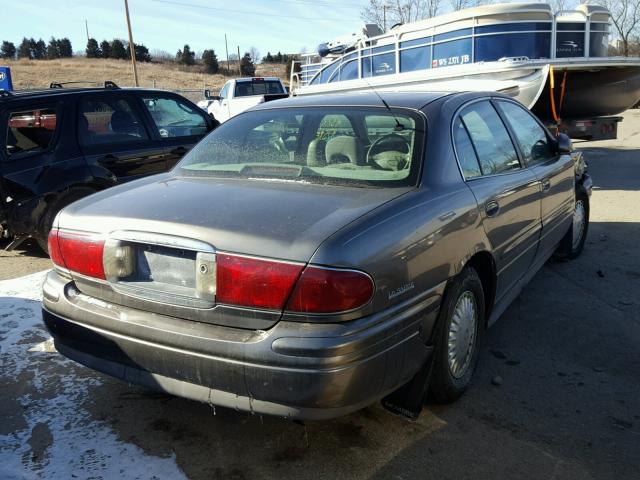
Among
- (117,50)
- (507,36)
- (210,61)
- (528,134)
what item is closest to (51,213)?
(528,134)

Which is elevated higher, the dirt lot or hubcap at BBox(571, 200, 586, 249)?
hubcap at BBox(571, 200, 586, 249)

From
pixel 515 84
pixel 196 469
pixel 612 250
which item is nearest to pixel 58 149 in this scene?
pixel 196 469

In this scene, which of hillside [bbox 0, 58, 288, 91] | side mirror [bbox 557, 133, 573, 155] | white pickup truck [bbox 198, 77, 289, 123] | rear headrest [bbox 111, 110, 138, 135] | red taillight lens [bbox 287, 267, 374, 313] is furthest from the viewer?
hillside [bbox 0, 58, 288, 91]

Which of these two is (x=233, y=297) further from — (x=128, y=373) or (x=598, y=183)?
(x=598, y=183)

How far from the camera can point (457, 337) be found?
10.1ft

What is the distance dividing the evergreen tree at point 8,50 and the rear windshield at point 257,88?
245 feet

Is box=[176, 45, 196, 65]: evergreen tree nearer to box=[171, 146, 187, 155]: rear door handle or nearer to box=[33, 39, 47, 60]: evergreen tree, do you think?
box=[33, 39, 47, 60]: evergreen tree

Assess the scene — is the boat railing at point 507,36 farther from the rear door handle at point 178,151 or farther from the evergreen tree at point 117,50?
the evergreen tree at point 117,50

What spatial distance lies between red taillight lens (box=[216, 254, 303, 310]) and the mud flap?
881mm

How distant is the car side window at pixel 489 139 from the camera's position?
3.50 metres

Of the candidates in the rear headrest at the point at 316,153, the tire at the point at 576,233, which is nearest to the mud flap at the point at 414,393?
the rear headrest at the point at 316,153

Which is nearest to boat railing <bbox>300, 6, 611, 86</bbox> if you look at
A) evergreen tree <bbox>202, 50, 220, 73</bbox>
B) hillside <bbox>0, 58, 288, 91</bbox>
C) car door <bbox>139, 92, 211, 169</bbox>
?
car door <bbox>139, 92, 211, 169</bbox>

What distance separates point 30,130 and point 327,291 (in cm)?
512

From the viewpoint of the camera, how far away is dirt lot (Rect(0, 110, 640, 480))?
2637 mm
